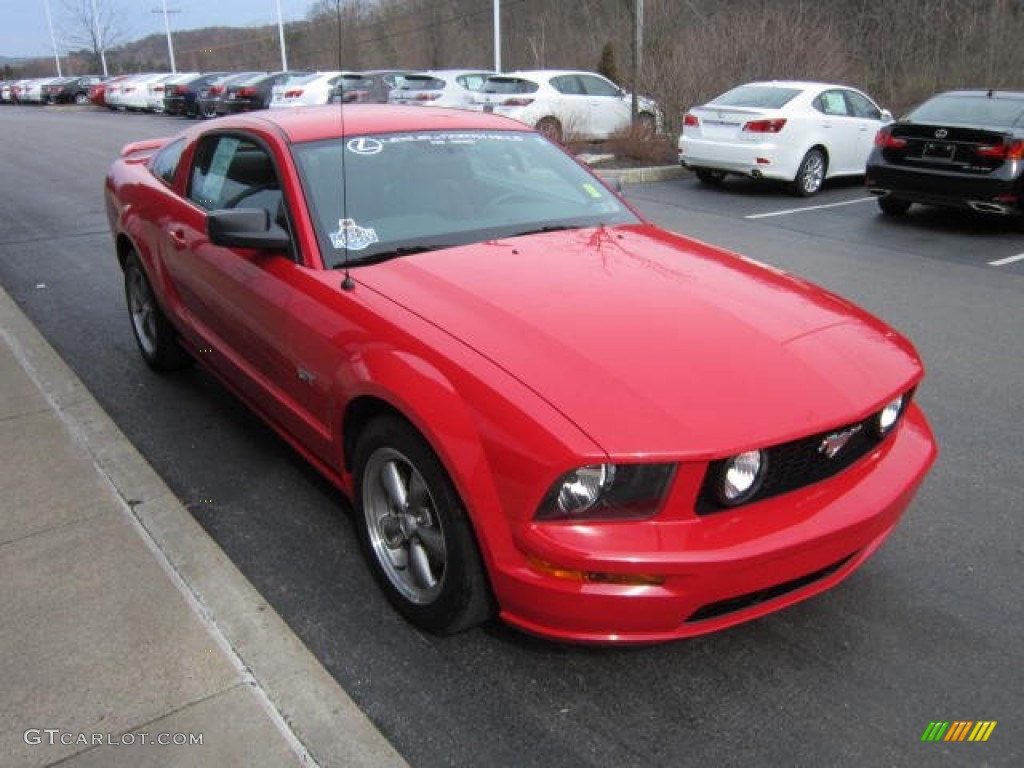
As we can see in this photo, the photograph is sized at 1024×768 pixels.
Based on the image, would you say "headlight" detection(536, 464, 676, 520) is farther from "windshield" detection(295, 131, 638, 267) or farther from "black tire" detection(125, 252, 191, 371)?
"black tire" detection(125, 252, 191, 371)

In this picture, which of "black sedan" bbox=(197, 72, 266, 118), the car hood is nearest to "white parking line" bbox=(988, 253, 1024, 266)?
the car hood

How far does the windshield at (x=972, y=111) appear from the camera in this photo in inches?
369

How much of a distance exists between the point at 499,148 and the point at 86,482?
2.33m

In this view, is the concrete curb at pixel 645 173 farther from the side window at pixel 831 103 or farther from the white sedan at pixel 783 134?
the side window at pixel 831 103

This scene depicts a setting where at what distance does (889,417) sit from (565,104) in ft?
48.2

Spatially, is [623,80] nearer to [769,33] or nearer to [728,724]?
[769,33]

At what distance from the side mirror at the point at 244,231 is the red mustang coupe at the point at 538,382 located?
10 mm

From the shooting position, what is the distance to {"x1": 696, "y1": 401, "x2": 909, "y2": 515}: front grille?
2.26 m

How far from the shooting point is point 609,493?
2.22 metres

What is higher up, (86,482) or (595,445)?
(595,445)

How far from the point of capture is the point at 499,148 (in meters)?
3.90

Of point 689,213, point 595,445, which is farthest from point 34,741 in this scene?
point 689,213

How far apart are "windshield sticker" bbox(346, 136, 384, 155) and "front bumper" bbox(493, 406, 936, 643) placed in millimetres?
1998

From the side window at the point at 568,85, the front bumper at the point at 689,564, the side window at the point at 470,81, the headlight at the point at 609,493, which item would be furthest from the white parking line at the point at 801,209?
the side window at the point at 470,81
